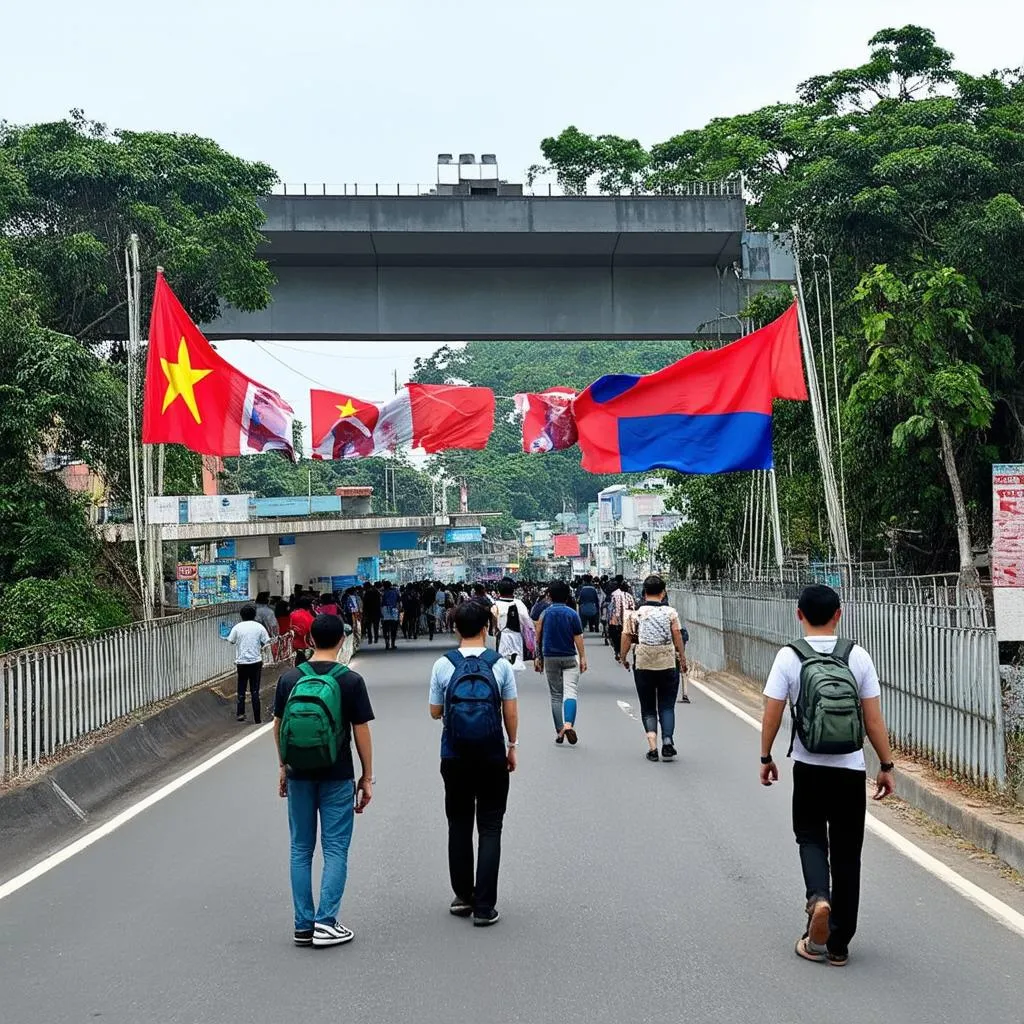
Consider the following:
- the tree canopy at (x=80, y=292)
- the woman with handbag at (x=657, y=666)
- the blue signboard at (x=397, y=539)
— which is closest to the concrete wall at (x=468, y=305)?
the tree canopy at (x=80, y=292)

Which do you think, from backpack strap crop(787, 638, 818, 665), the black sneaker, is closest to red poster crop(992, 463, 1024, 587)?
backpack strap crop(787, 638, 818, 665)

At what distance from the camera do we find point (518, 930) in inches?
279

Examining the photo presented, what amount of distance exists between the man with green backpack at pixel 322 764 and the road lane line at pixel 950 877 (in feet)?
10.4

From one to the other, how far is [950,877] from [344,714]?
142 inches

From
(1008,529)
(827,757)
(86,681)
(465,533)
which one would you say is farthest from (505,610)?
(465,533)

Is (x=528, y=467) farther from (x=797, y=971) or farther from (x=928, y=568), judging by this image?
(x=797, y=971)

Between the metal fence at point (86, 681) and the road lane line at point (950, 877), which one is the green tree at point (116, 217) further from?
the road lane line at point (950, 877)

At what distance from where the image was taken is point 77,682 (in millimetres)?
13289

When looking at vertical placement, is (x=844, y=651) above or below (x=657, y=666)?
above

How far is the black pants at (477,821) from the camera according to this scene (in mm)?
7258

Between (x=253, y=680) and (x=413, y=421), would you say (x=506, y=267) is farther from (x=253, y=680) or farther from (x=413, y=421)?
(x=253, y=680)

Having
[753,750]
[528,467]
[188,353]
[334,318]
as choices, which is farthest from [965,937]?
[528,467]

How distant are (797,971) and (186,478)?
22.1m

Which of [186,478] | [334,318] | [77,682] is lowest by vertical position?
[77,682]
